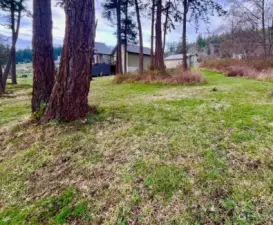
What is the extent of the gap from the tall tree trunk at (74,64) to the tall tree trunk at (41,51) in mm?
749

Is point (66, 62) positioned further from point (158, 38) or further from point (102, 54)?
point (102, 54)

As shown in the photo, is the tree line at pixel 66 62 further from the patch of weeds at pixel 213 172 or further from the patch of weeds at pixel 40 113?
the patch of weeds at pixel 213 172

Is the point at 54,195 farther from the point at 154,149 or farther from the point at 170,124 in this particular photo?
the point at 170,124

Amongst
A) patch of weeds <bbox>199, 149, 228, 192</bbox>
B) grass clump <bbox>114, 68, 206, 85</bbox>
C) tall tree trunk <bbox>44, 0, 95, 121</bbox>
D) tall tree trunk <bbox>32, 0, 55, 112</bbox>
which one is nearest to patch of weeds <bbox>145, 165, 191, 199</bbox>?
patch of weeds <bbox>199, 149, 228, 192</bbox>

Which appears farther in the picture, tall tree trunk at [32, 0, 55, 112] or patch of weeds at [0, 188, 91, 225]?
tall tree trunk at [32, 0, 55, 112]

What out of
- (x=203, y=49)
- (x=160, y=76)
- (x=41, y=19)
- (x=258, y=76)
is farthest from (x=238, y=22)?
(x=203, y=49)

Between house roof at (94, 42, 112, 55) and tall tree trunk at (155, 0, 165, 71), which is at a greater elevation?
house roof at (94, 42, 112, 55)

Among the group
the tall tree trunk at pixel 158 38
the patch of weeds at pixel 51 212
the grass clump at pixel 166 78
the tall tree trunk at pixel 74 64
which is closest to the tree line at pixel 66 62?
the tall tree trunk at pixel 74 64

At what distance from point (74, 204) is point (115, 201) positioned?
37cm

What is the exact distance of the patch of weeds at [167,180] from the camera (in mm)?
1685

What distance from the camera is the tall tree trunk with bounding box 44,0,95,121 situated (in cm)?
298

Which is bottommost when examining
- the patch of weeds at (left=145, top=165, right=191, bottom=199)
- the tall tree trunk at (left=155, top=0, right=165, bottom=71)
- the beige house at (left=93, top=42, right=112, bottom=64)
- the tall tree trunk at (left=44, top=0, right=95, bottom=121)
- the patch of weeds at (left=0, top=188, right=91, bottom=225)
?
the patch of weeds at (left=0, top=188, right=91, bottom=225)

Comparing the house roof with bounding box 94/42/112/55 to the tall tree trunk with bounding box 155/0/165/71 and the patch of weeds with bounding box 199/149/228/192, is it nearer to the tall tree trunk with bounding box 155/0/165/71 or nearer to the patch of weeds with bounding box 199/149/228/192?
the tall tree trunk with bounding box 155/0/165/71

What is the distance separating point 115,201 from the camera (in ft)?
5.39
